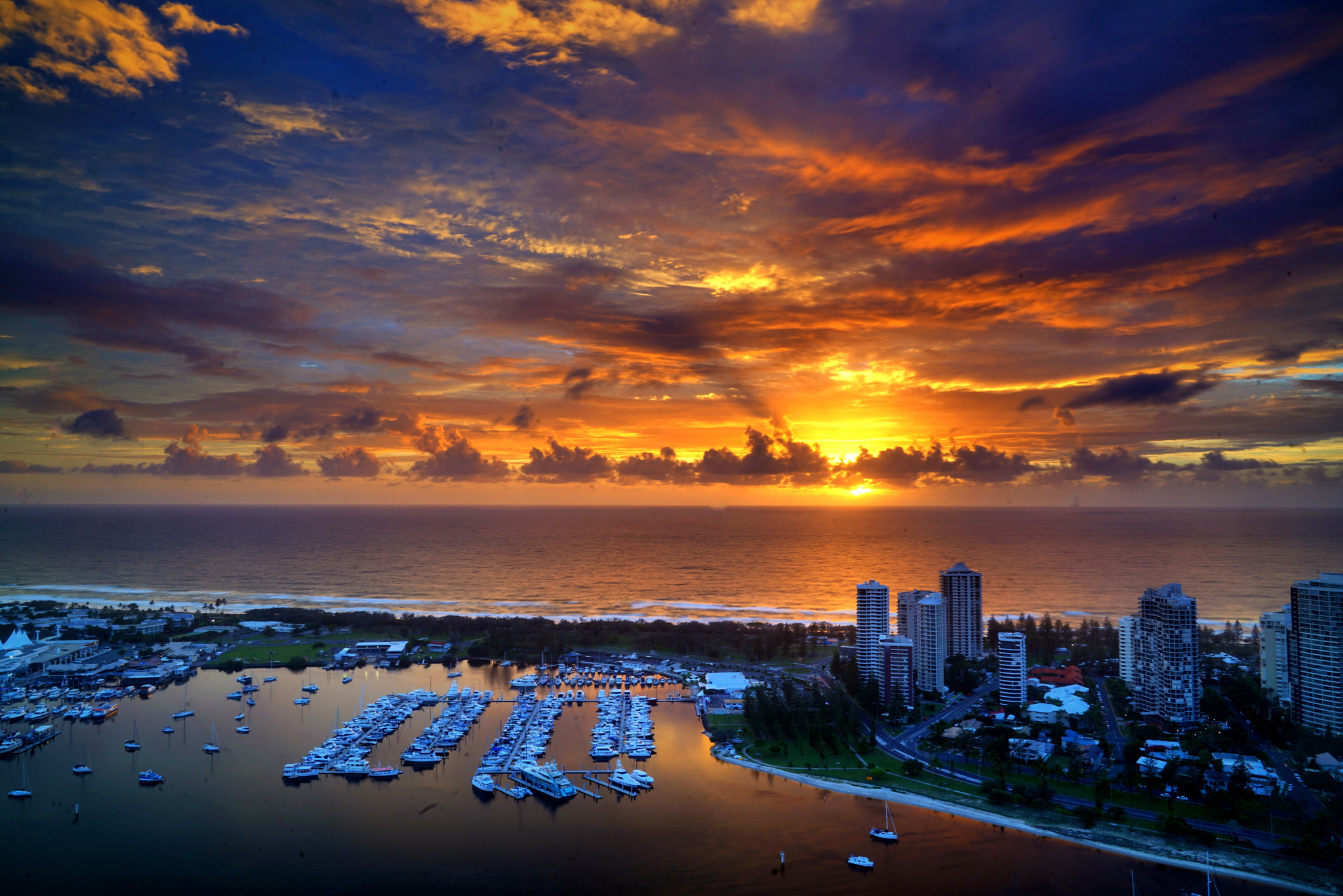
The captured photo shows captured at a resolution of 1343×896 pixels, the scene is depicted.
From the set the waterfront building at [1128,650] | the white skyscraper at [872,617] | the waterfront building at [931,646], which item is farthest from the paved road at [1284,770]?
the white skyscraper at [872,617]

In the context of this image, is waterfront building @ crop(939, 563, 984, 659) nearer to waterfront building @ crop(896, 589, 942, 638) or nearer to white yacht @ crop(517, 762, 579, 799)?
waterfront building @ crop(896, 589, 942, 638)

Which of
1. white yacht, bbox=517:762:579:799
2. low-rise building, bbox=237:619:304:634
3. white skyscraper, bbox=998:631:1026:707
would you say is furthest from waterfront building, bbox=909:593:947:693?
low-rise building, bbox=237:619:304:634

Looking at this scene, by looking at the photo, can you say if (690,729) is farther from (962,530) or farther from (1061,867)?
(962,530)

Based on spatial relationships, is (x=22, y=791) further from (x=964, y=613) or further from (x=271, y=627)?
(x=964, y=613)

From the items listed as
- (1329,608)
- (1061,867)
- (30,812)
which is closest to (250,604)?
(30,812)

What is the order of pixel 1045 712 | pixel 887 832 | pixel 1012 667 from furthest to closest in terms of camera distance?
1. pixel 1012 667
2. pixel 1045 712
3. pixel 887 832

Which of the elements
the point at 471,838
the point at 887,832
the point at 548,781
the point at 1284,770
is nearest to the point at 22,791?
the point at 471,838

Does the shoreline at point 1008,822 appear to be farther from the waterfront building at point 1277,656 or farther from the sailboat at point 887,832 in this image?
the waterfront building at point 1277,656
